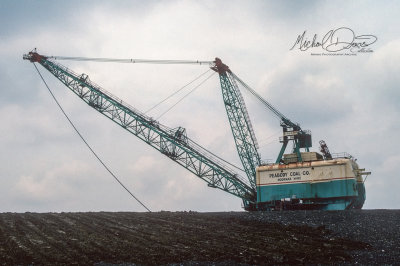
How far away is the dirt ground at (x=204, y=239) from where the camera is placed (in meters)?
17.7

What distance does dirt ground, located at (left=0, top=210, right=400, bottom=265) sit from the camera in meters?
17.7

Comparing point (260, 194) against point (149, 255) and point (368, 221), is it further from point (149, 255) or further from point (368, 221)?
point (149, 255)

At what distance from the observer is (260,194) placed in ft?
127

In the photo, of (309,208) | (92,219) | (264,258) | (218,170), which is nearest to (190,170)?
(218,170)

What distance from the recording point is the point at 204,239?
71.2 feet

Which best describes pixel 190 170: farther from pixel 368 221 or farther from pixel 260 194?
pixel 368 221

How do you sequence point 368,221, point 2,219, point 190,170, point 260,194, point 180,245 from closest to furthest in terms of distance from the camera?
point 180,245
point 368,221
point 2,219
point 260,194
point 190,170

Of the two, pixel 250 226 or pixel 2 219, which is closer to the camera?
pixel 250 226

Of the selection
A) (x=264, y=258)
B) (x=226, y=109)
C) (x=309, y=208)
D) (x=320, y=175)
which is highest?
(x=226, y=109)

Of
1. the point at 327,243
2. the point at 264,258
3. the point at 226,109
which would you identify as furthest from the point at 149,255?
the point at 226,109

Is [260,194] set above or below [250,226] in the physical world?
above

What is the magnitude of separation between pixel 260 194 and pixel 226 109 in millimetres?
11487

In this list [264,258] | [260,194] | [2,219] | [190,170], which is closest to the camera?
[264,258]

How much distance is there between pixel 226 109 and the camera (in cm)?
4625
